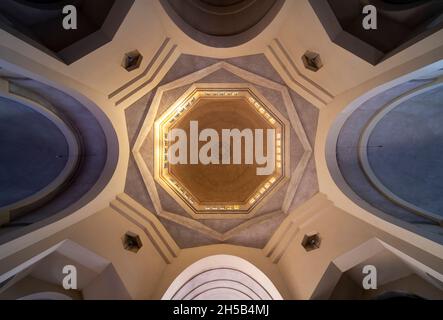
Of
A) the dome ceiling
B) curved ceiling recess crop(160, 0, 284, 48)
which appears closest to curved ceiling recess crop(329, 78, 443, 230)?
curved ceiling recess crop(160, 0, 284, 48)

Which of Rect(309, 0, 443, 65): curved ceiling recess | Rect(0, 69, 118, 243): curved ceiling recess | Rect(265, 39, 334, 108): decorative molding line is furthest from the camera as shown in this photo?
Rect(265, 39, 334, 108): decorative molding line

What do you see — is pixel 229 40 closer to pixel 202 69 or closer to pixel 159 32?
pixel 202 69

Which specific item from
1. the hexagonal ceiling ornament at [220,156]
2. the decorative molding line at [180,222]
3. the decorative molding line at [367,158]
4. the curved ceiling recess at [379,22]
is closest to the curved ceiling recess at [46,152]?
the decorative molding line at [180,222]

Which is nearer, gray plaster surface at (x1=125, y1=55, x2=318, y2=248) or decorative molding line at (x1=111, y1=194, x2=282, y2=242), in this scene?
gray plaster surface at (x1=125, y1=55, x2=318, y2=248)

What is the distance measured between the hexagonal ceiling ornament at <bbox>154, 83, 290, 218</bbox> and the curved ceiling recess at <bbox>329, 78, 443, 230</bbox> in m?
1.79

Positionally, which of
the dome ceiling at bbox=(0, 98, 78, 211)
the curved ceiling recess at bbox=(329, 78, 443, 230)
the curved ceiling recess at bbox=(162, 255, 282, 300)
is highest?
the dome ceiling at bbox=(0, 98, 78, 211)

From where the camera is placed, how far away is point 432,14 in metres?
8.27

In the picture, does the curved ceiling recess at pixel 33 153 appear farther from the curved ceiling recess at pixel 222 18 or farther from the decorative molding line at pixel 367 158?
the decorative molding line at pixel 367 158

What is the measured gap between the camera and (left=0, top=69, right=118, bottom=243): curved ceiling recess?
877cm

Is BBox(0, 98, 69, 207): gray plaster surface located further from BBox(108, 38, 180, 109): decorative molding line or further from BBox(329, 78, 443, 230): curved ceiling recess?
BBox(329, 78, 443, 230): curved ceiling recess

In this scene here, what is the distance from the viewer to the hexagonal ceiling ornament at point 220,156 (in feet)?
33.8

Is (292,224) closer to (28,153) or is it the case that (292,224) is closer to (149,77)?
(149,77)

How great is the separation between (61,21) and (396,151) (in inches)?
349

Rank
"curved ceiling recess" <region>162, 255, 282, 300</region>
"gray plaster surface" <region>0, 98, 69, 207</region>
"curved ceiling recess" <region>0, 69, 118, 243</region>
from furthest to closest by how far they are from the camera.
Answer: "curved ceiling recess" <region>162, 255, 282, 300</region>
"gray plaster surface" <region>0, 98, 69, 207</region>
"curved ceiling recess" <region>0, 69, 118, 243</region>
